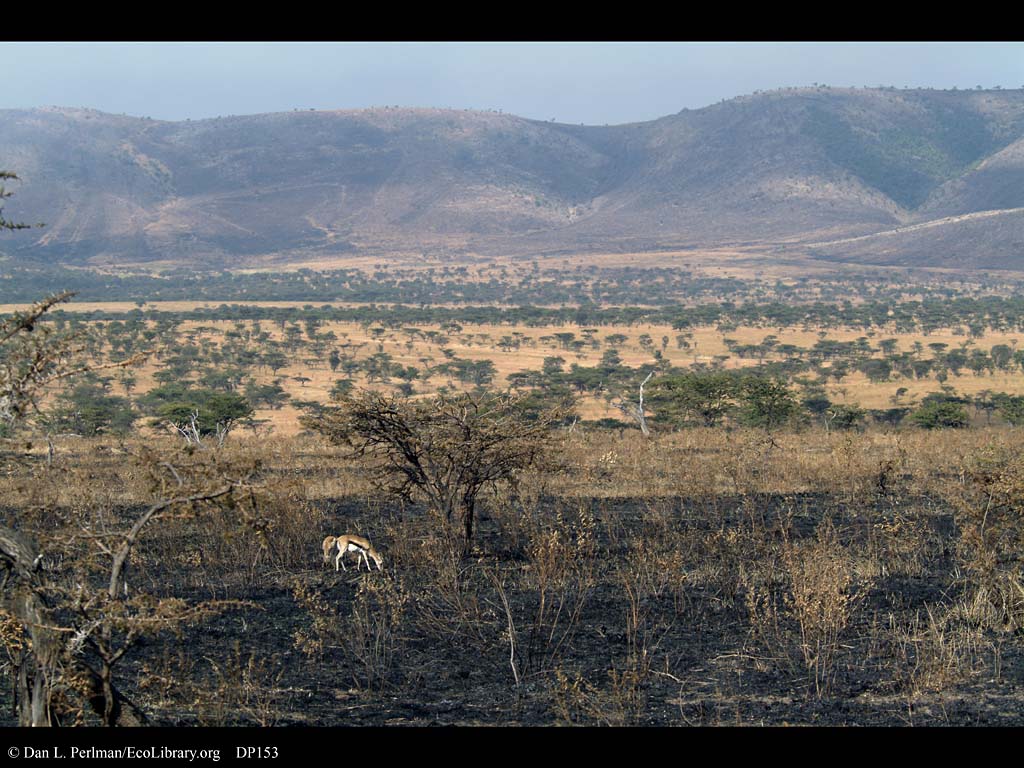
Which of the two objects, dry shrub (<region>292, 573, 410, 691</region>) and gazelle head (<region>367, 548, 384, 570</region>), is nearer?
dry shrub (<region>292, 573, 410, 691</region>)

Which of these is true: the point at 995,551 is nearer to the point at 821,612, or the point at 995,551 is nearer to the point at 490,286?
the point at 821,612

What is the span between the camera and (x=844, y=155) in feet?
541

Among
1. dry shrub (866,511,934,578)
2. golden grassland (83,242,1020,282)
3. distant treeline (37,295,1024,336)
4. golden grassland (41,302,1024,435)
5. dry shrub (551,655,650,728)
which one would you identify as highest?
golden grassland (83,242,1020,282)

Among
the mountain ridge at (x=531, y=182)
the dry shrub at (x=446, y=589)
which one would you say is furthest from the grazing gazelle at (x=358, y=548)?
the mountain ridge at (x=531, y=182)

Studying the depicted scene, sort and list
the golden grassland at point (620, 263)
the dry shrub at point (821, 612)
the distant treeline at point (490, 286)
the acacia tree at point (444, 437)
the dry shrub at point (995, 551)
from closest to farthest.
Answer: the dry shrub at point (821, 612)
the dry shrub at point (995, 551)
the acacia tree at point (444, 437)
the distant treeline at point (490, 286)
the golden grassland at point (620, 263)

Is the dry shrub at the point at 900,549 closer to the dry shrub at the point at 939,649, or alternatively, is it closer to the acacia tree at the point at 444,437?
the dry shrub at the point at 939,649

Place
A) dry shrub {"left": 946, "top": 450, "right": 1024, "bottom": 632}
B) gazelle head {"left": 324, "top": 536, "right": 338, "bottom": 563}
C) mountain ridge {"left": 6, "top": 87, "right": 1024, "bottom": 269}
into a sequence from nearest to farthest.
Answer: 1. dry shrub {"left": 946, "top": 450, "right": 1024, "bottom": 632}
2. gazelle head {"left": 324, "top": 536, "right": 338, "bottom": 563}
3. mountain ridge {"left": 6, "top": 87, "right": 1024, "bottom": 269}

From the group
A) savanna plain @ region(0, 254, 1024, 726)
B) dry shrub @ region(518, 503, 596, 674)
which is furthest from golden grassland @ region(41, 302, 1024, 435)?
dry shrub @ region(518, 503, 596, 674)

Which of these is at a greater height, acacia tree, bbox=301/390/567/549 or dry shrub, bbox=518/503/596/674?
acacia tree, bbox=301/390/567/549

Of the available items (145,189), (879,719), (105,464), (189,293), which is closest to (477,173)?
(145,189)

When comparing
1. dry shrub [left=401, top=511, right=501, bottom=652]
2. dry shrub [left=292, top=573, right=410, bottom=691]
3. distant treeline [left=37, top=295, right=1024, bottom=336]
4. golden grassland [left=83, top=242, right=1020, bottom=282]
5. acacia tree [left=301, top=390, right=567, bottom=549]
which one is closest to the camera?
dry shrub [left=292, top=573, right=410, bottom=691]

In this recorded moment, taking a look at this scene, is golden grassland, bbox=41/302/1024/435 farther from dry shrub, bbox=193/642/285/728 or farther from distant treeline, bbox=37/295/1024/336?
dry shrub, bbox=193/642/285/728

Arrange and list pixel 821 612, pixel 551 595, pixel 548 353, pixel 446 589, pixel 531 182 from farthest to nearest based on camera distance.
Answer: pixel 531 182, pixel 548 353, pixel 551 595, pixel 446 589, pixel 821 612

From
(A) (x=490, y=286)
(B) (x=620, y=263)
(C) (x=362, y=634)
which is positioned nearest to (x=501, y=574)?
(C) (x=362, y=634)
